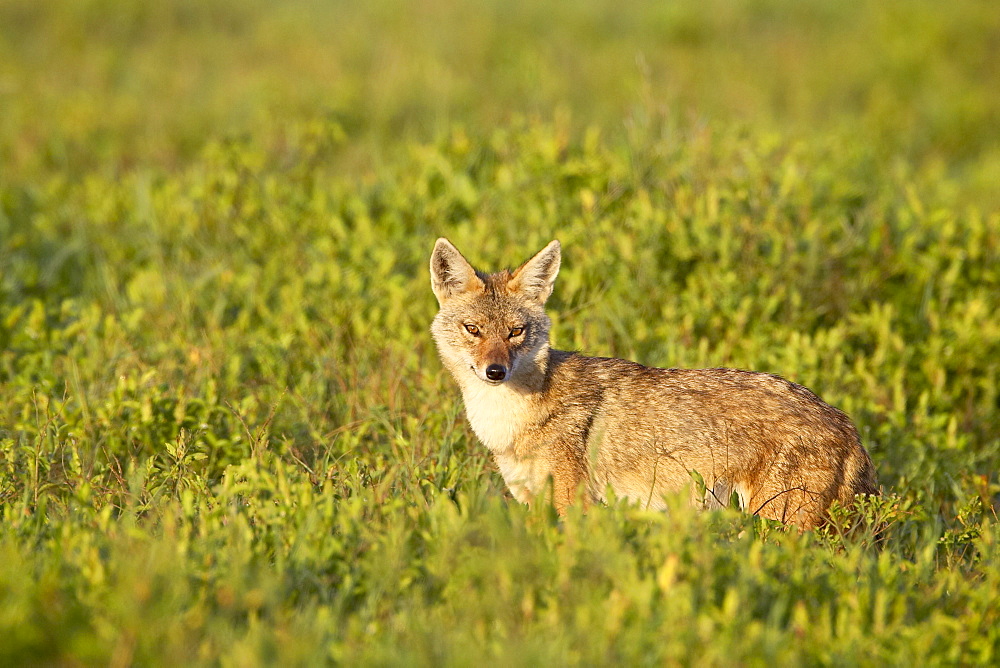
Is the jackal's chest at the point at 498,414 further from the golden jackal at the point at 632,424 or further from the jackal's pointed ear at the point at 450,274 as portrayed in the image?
the jackal's pointed ear at the point at 450,274

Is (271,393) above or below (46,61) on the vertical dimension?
below

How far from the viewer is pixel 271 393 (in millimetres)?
6027

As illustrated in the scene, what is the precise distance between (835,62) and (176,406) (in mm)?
12456

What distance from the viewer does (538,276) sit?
5.66 meters

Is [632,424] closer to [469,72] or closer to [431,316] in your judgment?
[431,316]

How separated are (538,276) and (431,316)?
147 cm

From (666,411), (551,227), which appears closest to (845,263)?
(551,227)

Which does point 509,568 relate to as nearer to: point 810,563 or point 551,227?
point 810,563

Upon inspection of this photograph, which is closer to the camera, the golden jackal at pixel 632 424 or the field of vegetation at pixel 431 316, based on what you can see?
the field of vegetation at pixel 431 316

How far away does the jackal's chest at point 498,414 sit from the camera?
5098mm

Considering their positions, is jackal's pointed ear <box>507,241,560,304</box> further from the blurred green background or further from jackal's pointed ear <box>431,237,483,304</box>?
the blurred green background

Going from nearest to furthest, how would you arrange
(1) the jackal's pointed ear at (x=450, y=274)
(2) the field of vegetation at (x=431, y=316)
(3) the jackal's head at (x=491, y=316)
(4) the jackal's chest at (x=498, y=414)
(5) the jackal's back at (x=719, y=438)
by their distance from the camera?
(2) the field of vegetation at (x=431, y=316) → (5) the jackal's back at (x=719, y=438) → (4) the jackal's chest at (x=498, y=414) → (3) the jackal's head at (x=491, y=316) → (1) the jackal's pointed ear at (x=450, y=274)

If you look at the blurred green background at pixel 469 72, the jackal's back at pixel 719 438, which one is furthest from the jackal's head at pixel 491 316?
the blurred green background at pixel 469 72

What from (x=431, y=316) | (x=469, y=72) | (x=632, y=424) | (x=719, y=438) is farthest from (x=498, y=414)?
(x=469, y=72)
